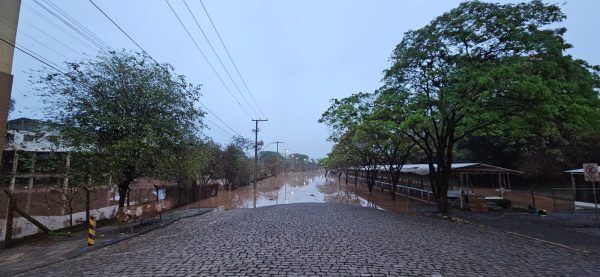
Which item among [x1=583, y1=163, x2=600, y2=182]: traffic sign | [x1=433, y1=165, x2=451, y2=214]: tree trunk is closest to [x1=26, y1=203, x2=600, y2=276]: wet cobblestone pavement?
[x1=583, y1=163, x2=600, y2=182]: traffic sign

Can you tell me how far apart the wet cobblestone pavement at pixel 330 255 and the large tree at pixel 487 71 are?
5.74 m

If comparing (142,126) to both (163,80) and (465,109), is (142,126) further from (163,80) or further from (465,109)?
(465,109)

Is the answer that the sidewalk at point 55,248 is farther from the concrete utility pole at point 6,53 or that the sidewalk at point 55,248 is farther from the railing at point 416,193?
the railing at point 416,193

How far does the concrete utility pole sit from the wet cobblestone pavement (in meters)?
5.84

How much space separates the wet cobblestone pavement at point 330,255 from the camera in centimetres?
735

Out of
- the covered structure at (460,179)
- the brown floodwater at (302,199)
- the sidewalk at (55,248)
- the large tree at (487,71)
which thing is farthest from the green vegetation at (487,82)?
the sidewalk at (55,248)

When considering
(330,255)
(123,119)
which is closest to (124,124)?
(123,119)

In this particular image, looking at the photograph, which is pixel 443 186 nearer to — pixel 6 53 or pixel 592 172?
pixel 592 172

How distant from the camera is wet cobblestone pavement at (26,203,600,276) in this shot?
7348 millimetres

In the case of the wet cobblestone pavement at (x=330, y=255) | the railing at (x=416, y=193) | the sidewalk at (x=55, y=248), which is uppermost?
the railing at (x=416, y=193)

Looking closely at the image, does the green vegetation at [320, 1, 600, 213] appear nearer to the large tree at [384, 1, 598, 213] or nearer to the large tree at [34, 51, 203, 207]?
the large tree at [384, 1, 598, 213]

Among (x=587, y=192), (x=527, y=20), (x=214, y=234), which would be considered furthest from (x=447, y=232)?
(x=587, y=192)

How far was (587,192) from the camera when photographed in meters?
24.6

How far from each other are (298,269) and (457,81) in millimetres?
12315
